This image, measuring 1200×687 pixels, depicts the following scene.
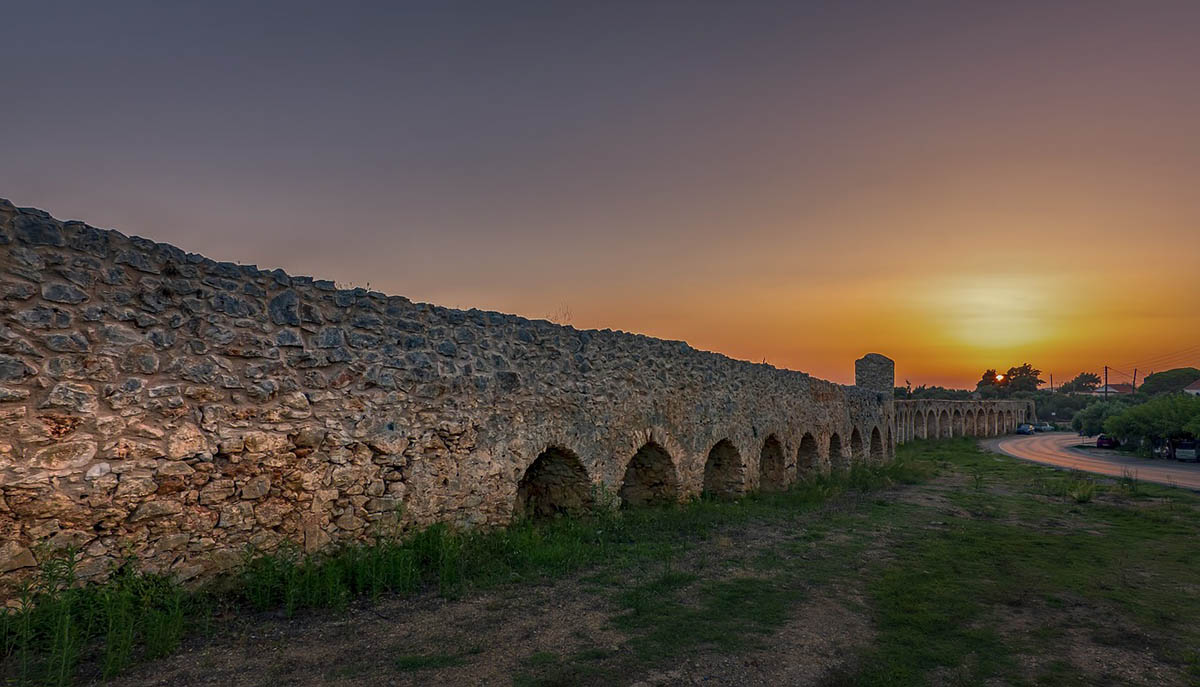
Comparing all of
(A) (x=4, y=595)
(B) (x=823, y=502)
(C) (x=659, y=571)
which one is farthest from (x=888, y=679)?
(B) (x=823, y=502)

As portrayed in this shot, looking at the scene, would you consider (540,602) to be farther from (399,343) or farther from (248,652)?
(399,343)

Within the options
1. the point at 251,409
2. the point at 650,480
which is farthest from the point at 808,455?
the point at 251,409

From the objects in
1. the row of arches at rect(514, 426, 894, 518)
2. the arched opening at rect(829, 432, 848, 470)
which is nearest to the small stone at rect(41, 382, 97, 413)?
Result: the row of arches at rect(514, 426, 894, 518)

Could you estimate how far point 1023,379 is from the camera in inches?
4163

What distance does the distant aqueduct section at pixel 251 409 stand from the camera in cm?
406

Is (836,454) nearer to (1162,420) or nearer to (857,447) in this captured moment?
(857,447)

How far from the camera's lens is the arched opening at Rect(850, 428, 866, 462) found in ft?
71.7

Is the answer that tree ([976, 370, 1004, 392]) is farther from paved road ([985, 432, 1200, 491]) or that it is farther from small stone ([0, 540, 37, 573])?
small stone ([0, 540, 37, 573])

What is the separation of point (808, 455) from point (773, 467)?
10.3 feet

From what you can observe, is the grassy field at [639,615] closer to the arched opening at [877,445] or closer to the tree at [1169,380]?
the arched opening at [877,445]

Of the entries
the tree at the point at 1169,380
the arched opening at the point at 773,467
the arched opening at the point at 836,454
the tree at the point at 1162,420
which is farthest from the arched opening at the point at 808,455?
the tree at the point at 1169,380

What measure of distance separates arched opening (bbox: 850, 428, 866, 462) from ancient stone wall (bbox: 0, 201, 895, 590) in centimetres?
1566

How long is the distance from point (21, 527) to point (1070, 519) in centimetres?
1464

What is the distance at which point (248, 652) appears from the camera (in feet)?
13.1
